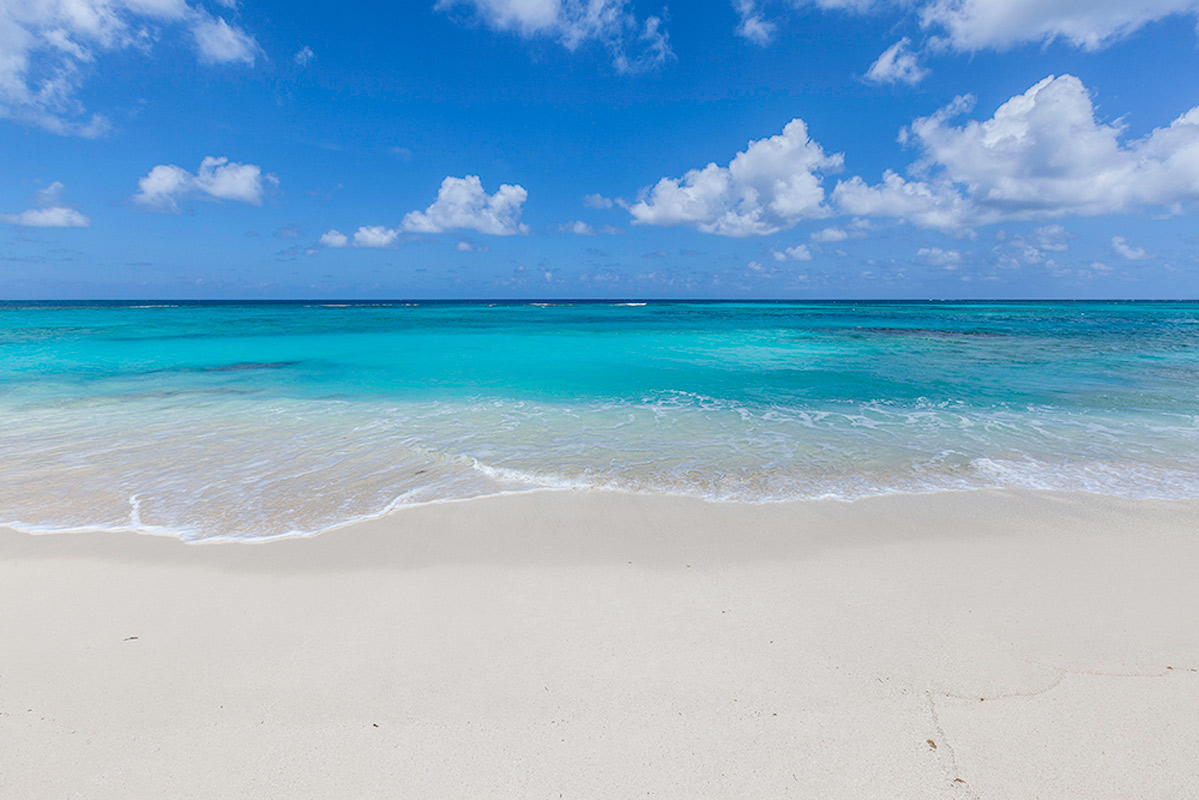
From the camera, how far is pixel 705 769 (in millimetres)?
2426

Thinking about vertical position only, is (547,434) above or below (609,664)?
above

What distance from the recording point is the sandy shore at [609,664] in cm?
242

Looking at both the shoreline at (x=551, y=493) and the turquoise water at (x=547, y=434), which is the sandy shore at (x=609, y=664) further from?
the turquoise water at (x=547, y=434)

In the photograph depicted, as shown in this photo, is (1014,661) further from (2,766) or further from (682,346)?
(682,346)

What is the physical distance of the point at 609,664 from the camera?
3.10 meters

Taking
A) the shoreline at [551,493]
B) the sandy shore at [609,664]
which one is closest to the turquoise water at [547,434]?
the shoreline at [551,493]

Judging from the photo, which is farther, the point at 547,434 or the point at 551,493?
the point at 547,434

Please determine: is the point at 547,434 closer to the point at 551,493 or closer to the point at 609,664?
the point at 551,493

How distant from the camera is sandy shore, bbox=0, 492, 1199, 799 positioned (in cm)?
242

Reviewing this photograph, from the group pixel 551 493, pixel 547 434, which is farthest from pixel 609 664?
pixel 547 434

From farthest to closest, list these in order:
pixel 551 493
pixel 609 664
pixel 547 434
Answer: pixel 547 434, pixel 551 493, pixel 609 664

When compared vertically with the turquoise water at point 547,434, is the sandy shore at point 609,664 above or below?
below

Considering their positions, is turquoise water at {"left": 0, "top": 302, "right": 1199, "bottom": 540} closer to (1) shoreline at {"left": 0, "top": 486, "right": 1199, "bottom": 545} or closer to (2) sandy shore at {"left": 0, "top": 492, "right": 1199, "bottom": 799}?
(1) shoreline at {"left": 0, "top": 486, "right": 1199, "bottom": 545}

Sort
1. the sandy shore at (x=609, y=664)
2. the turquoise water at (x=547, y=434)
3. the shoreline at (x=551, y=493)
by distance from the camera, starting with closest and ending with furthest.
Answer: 1. the sandy shore at (x=609, y=664)
2. the shoreline at (x=551, y=493)
3. the turquoise water at (x=547, y=434)
